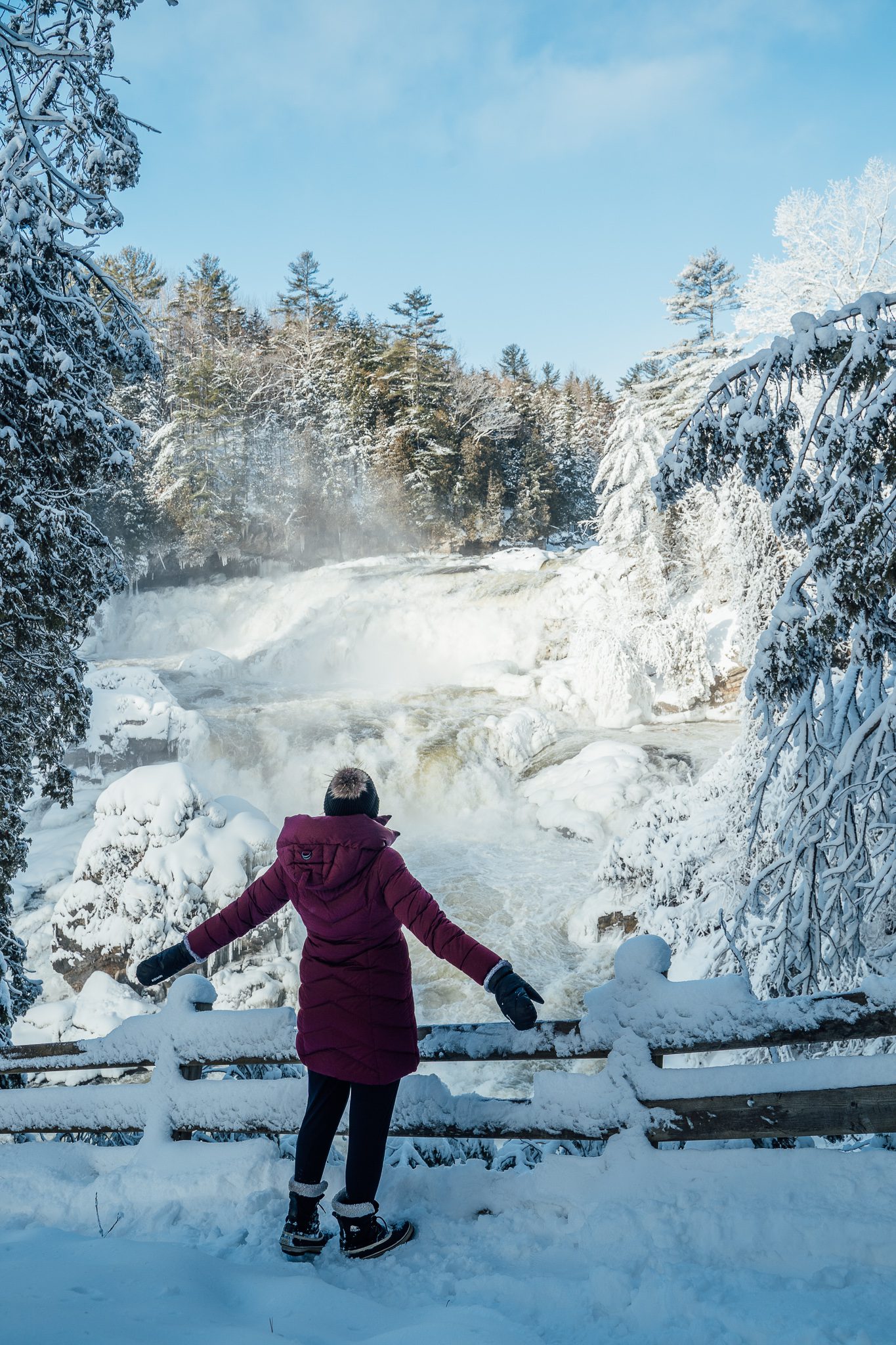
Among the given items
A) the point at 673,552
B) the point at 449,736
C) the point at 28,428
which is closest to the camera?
the point at 28,428

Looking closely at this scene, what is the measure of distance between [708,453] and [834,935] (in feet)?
9.60

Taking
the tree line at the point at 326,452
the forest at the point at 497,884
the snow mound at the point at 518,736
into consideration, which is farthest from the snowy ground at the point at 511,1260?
the tree line at the point at 326,452

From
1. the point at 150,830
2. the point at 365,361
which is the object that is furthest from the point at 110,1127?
the point at 365,361

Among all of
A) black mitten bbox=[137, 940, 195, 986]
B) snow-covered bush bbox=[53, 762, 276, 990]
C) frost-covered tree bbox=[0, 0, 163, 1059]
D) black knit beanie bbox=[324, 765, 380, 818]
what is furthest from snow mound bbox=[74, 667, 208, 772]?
black knit beanie bbox=[324, 765, 380, 818]

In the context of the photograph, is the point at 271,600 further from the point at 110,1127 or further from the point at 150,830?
the point at 110,1127

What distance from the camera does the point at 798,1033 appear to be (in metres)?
2.77

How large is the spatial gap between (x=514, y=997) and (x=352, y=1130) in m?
0.82

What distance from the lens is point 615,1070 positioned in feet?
9.86

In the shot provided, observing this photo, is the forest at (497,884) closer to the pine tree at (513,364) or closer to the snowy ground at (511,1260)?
the snowy ground at (511,1260)

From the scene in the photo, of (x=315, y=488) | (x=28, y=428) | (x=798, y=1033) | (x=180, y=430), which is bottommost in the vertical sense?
(x=798, y=1033)

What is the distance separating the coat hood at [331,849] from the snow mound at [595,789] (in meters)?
12.8

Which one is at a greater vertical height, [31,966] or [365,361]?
[365,361]

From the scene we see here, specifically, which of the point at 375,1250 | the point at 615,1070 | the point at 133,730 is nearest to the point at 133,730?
the point at 133,730

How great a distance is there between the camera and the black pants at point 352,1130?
283 cm
